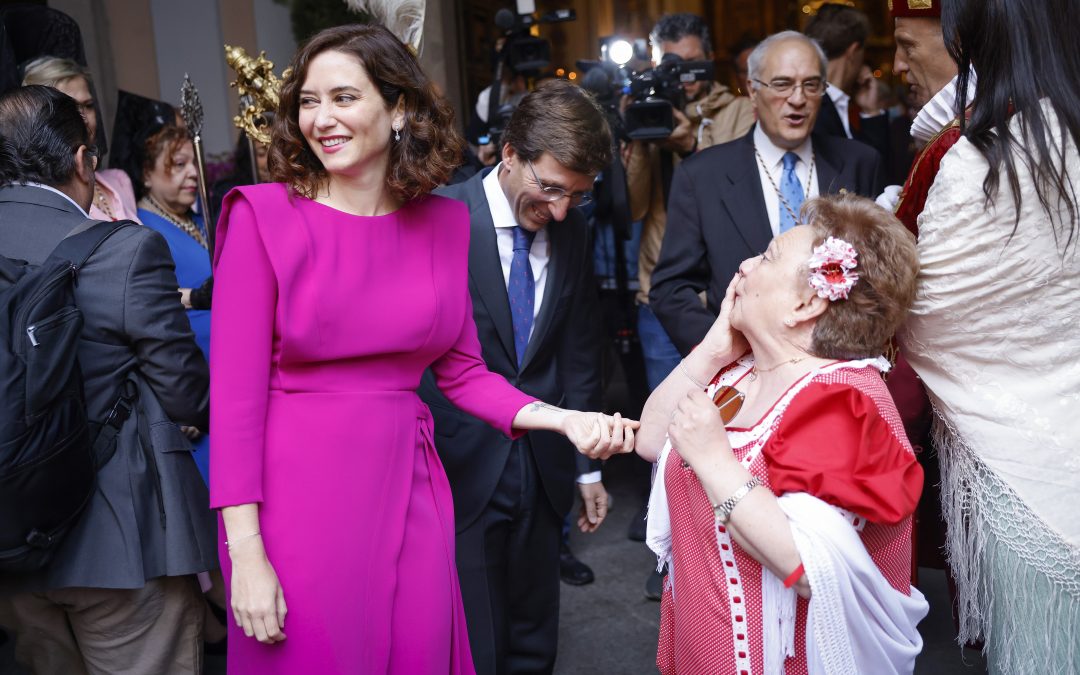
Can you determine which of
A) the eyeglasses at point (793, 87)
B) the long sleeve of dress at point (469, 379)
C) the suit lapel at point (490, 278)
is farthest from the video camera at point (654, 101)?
the long sleeve of dress at point (469, 379)

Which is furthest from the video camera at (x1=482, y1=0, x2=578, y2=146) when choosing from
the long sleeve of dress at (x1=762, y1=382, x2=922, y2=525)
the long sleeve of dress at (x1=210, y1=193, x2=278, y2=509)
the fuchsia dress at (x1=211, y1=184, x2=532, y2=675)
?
the long sleeve of dress at (x1=762, y1=382, x2=922, y2=525)

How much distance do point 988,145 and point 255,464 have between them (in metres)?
1.57

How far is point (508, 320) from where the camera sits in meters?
2.71

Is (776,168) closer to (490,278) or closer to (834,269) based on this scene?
(490,278)

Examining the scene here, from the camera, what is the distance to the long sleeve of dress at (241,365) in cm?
188

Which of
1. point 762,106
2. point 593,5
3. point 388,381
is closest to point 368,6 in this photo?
point 762,106

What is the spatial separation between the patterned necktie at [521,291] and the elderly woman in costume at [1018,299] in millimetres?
1118

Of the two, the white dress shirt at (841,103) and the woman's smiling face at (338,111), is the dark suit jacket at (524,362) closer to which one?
the woman's smiling face at (338,111)

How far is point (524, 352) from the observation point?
2758 mm

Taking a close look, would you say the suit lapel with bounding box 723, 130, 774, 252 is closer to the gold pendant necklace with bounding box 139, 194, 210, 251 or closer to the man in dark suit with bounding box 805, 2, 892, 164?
the man in dark suit with bounding box 805, 2, 892, 164

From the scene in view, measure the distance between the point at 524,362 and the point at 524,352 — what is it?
40 millimetres

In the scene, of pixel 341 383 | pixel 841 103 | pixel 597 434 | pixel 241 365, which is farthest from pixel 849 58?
pixel 241 365

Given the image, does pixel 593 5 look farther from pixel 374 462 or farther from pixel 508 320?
pixel 374 462

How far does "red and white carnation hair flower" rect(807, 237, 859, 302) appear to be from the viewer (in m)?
1.85
